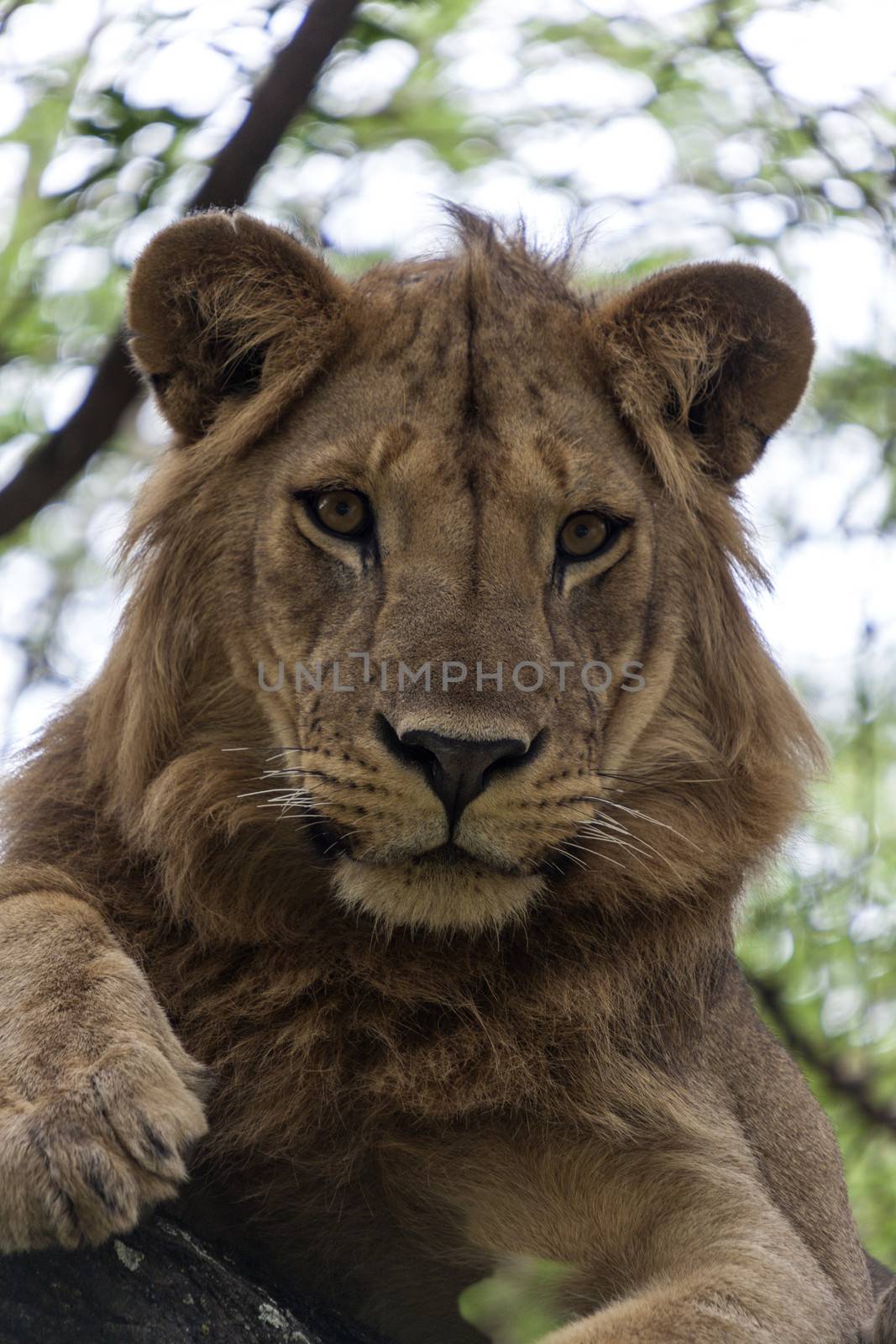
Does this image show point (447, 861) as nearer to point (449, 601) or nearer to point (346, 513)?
point (449, 601)

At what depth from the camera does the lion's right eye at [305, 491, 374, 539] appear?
4.26 m

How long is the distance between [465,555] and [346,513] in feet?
1.33

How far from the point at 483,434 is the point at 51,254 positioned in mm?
4158

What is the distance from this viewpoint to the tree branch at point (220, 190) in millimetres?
6434

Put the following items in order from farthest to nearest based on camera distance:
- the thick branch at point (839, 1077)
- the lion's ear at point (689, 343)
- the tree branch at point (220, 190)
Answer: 1. the thick branch at point (839, 1077)
2. the tree branch at point (220, 190)
3. the lion's ear at point (689, 343)

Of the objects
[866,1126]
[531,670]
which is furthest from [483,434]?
[866,1126]

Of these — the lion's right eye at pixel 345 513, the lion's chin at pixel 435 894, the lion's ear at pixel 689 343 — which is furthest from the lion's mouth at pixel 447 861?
the lion's ear at pixel 689 343

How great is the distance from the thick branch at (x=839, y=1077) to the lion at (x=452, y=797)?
9.44 feet

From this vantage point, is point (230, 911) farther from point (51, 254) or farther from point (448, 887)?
point (51, 254)

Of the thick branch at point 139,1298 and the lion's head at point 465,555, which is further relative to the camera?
the lion's head at point 465,555

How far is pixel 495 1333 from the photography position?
4707 mm

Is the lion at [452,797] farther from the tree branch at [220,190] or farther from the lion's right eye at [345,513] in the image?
the tree branch at [220,190]

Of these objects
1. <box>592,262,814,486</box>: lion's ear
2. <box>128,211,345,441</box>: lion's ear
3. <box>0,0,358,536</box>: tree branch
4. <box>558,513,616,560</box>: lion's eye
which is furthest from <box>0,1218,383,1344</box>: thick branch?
<box>0,0,358,536</box>: tree branch

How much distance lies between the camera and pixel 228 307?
448cm
